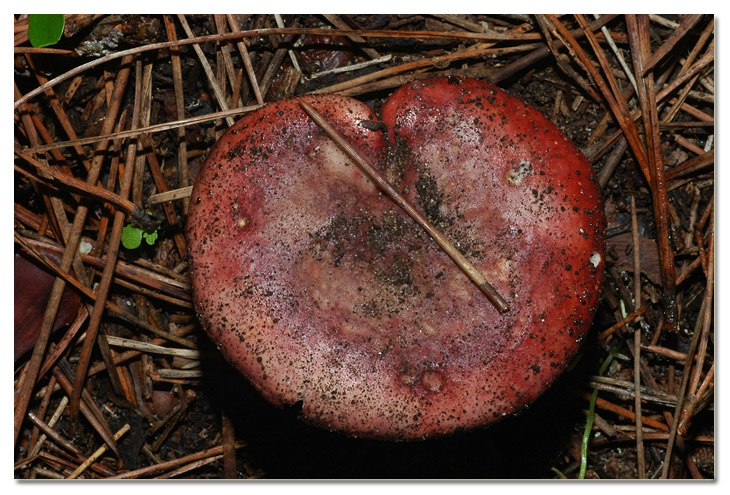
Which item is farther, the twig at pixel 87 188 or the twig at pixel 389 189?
the twig at pixel 87 188

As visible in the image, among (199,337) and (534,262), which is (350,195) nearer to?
(534,262)

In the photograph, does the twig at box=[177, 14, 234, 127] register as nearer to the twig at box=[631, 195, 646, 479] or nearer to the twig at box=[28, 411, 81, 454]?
the twig at box=[28, 411, 81, 454]

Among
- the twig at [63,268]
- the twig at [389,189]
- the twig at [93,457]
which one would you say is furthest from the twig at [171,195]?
the twig at [93,457]

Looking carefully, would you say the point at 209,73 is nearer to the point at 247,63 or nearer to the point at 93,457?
the point at 247,63

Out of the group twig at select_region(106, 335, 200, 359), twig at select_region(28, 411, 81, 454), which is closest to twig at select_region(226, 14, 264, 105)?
twig at select_region(106, 335, 200, 359)

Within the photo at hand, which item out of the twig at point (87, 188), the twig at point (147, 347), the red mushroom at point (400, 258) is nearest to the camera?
the red mushroom at point (400, 258)

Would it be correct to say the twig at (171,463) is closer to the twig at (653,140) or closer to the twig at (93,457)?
the twig at (93,457)

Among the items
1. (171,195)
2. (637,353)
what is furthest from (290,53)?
(637,353)
